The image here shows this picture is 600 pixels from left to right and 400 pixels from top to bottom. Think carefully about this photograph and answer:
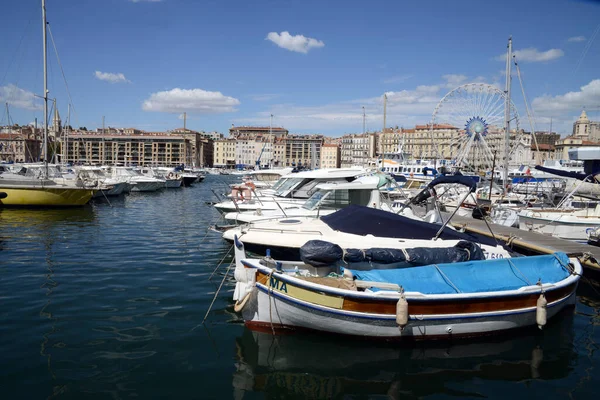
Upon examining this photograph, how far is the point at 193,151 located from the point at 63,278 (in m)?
170

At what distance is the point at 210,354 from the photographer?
743 centimetres

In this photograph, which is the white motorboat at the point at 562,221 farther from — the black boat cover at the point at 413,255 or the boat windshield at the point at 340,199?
the black boat cover at the point at 413,255

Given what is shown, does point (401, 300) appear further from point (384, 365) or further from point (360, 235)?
point (360, 235)

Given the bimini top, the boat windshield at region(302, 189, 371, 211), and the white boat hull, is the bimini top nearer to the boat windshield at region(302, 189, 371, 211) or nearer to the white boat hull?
the white boat hull

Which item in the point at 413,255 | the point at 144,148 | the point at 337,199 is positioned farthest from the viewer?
the point at 144,148

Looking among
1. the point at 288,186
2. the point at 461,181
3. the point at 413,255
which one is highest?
the point at 461,181

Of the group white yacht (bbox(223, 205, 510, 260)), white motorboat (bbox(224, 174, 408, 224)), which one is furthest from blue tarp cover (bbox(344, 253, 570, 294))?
white motorboat (bbox(224, 174, 408, 224))

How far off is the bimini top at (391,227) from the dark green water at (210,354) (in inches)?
115

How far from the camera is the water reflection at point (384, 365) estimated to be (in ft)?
21.5

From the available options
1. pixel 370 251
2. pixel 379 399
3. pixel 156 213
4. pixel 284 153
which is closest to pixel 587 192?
pixel 370 251

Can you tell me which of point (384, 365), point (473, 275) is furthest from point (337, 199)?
point (384, 365)

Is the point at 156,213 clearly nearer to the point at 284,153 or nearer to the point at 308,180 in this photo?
the point at 308,180

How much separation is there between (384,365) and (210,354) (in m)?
2.94

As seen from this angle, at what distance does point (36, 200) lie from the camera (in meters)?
26.5
